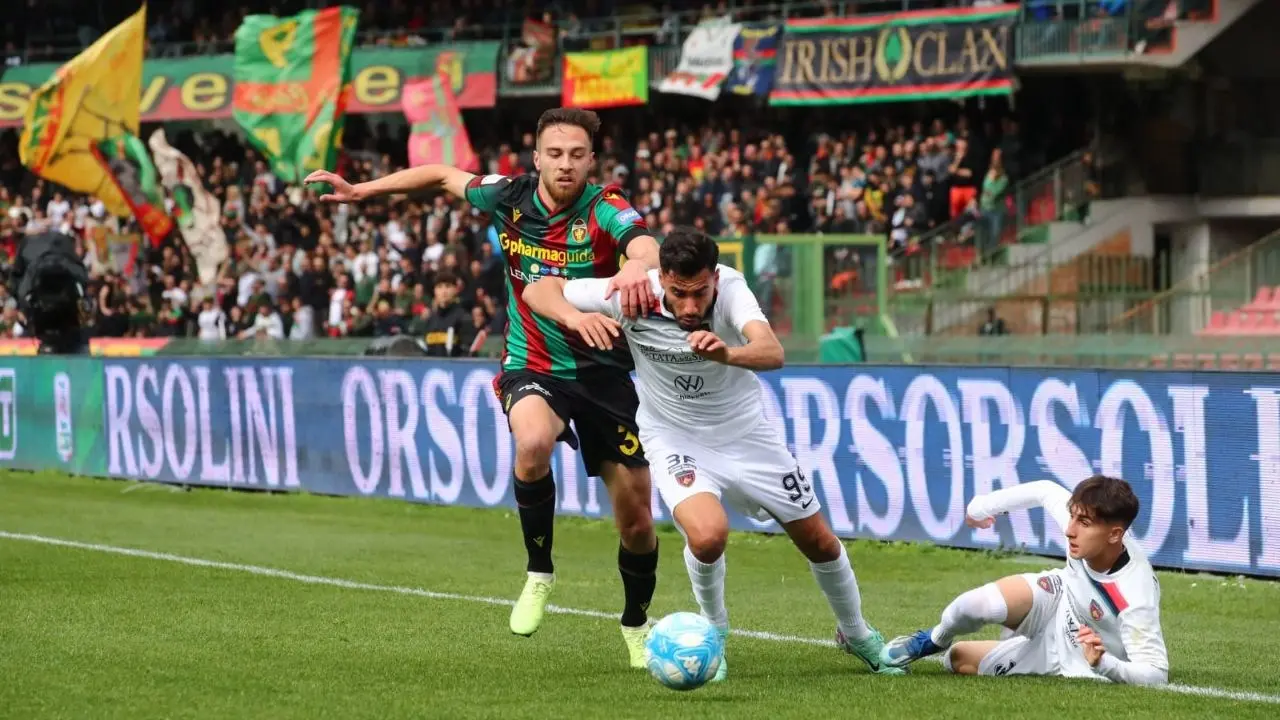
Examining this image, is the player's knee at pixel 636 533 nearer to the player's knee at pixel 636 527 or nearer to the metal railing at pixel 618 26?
the player's knee at pixel 636 527

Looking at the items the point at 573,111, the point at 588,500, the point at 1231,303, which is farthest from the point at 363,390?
the point at 573,111

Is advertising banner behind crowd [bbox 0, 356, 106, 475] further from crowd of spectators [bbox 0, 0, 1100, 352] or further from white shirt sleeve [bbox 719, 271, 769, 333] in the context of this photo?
white shirt sleeve [bbox 719, 271, 769, 333]

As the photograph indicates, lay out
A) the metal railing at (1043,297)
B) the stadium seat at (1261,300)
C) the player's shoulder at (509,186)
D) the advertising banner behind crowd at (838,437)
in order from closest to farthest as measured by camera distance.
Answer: the player's shoulder at (509,186), the advertising banner behind crowd at (838,437), the stadium seat at (1261,300), the metal railing at (1043,297)

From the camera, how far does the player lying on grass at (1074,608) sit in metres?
7.44

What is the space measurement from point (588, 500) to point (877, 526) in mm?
2979

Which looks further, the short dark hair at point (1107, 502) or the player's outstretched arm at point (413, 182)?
the player's outstretched arm at point (413, 182)

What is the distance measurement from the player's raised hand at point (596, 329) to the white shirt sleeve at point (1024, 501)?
1.55 metres

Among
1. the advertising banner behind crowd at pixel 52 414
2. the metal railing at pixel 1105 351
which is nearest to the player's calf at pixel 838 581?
the metal railing at pixel 1105 351

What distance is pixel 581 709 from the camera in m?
6.98

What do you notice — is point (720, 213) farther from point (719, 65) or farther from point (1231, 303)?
point (1231, 303)

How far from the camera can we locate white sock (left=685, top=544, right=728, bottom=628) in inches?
313

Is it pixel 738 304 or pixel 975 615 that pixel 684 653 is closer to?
pixel 975 615

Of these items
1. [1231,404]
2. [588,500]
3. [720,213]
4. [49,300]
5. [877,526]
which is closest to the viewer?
[1231,404]

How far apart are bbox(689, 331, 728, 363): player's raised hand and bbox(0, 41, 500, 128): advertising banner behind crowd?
2598cm
